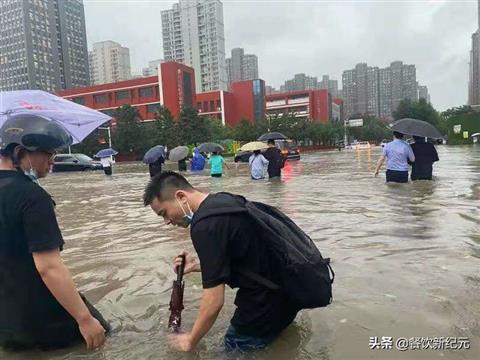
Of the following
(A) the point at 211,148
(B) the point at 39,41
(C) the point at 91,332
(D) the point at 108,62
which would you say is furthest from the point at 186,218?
(D) the point at 108,62

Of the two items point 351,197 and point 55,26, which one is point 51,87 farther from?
point 351,197

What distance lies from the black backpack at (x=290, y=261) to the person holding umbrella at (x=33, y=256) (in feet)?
2.66

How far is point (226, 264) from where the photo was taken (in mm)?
2260

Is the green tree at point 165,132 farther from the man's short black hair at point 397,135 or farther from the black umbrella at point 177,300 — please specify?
the black umbrella at point 177,300

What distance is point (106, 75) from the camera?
11031cm

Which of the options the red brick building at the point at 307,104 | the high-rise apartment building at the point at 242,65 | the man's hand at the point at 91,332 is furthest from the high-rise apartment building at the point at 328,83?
the man's hand at the point at 91,332

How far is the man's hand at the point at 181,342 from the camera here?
2596 mm

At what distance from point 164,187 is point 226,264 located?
1.93ft

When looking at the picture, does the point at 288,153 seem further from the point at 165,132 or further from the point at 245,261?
the point at 245,261

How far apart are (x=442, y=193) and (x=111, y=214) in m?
6.75

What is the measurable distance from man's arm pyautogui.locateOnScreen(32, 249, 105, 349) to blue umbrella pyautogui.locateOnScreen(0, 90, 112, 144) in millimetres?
1711

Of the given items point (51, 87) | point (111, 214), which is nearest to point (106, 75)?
point (51, 87)

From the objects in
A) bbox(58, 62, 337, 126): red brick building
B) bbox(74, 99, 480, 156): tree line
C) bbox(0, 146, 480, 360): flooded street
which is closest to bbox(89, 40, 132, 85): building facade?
bbox(58, 62, 337, 126): red brick building

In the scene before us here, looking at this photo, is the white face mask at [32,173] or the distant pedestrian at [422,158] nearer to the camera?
the white face mask at [32,173]
